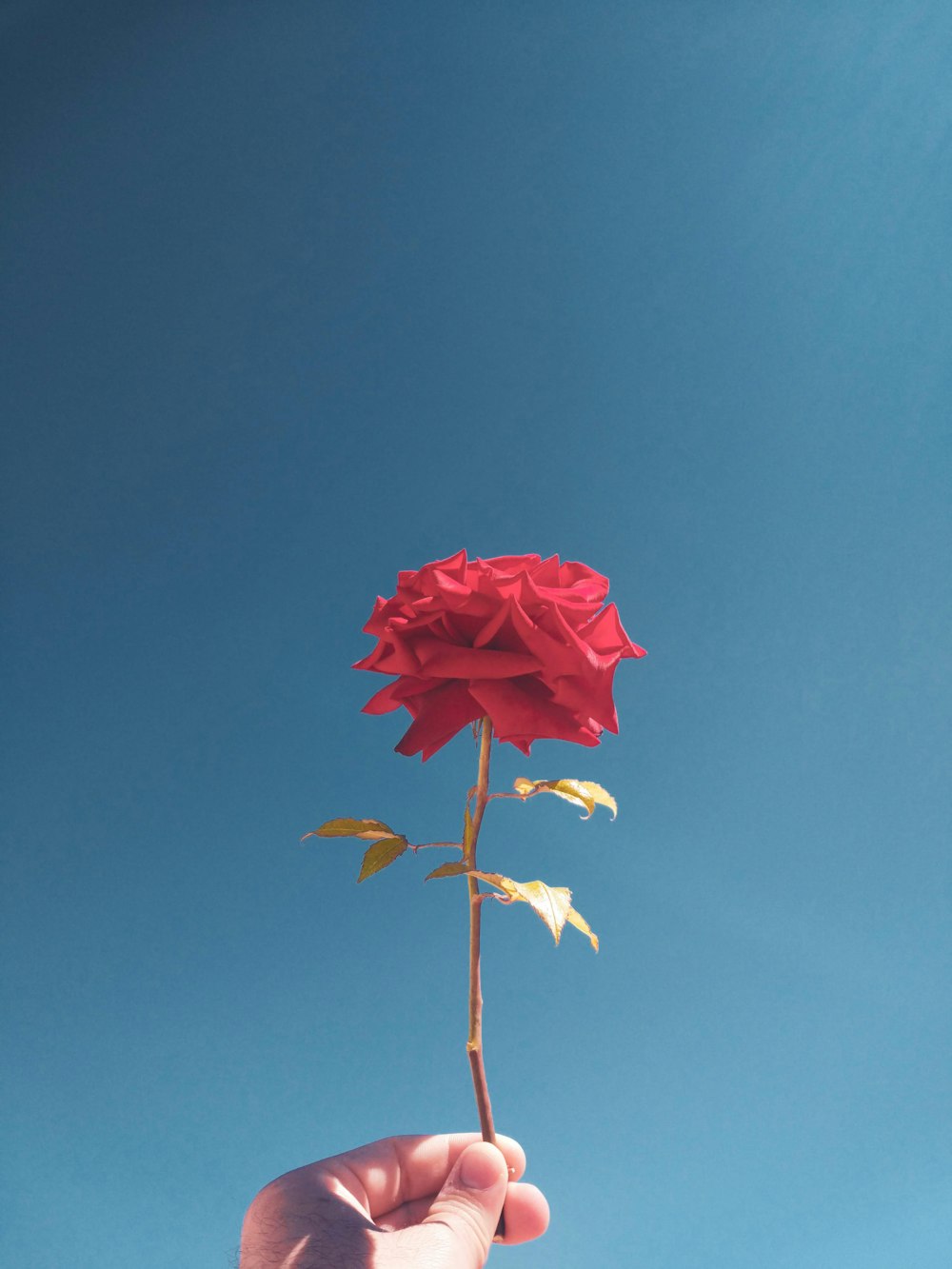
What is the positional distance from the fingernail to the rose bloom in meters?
0.46

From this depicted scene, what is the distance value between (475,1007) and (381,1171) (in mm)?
316

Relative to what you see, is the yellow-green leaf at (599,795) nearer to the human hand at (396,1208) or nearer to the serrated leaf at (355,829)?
the serrated leaf at (355,829)

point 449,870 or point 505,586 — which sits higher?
point 505,586

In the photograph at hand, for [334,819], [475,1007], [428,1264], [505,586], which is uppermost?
[505,586]

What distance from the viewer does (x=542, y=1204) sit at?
32.9 inches

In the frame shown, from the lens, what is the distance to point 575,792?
29.6 inches

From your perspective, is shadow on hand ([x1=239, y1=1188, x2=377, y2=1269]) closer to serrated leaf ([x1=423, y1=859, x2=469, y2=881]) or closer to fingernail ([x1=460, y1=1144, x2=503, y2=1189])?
fingernail ([x1=460, y1=1144, x2=503, y2=1189])

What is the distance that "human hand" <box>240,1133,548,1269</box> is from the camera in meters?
0.69

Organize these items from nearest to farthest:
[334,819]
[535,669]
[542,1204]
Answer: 1. [535,669]
2. [334,819]
3. [542,1204]

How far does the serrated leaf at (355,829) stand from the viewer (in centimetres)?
72

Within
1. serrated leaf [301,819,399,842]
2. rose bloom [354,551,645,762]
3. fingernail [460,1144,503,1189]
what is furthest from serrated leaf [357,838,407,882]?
fingernail [460,1144,503,1189]

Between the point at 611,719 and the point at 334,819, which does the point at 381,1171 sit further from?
the point at 611,719

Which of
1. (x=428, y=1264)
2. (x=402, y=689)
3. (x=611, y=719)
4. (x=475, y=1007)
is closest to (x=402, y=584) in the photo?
(x=402, y=689)

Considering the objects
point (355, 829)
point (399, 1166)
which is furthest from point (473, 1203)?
point (355, 829)
